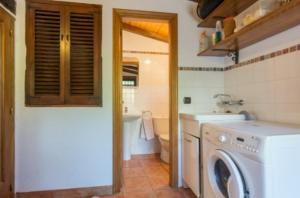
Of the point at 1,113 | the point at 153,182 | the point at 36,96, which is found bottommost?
the point at 153,182

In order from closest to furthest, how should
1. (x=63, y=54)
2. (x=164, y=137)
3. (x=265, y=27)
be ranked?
(x=265, y=27) < (x=63, y=54) < (x=164, y=137)

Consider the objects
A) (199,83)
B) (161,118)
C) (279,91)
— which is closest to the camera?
(279,91)

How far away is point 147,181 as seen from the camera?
2.55 m

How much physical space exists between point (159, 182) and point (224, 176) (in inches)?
46.8

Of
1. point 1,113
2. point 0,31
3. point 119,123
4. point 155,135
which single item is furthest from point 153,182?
point 0,31

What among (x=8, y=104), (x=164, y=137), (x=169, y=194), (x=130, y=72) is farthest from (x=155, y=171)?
(x=8, y=104)

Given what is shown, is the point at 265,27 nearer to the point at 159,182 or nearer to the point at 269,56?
the point at 269,56

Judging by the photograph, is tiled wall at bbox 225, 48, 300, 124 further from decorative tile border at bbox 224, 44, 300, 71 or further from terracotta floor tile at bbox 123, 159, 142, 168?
terracotta floor tile at bbox 123, 159, 142, 168

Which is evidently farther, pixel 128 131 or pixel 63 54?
pixel 128 131

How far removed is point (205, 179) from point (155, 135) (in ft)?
6.57

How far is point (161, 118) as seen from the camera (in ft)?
11.9

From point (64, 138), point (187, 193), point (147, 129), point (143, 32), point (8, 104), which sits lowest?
point (187, 193)

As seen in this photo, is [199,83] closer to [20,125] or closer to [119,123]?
[119,123]

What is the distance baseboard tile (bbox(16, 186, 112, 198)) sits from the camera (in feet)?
6.88
